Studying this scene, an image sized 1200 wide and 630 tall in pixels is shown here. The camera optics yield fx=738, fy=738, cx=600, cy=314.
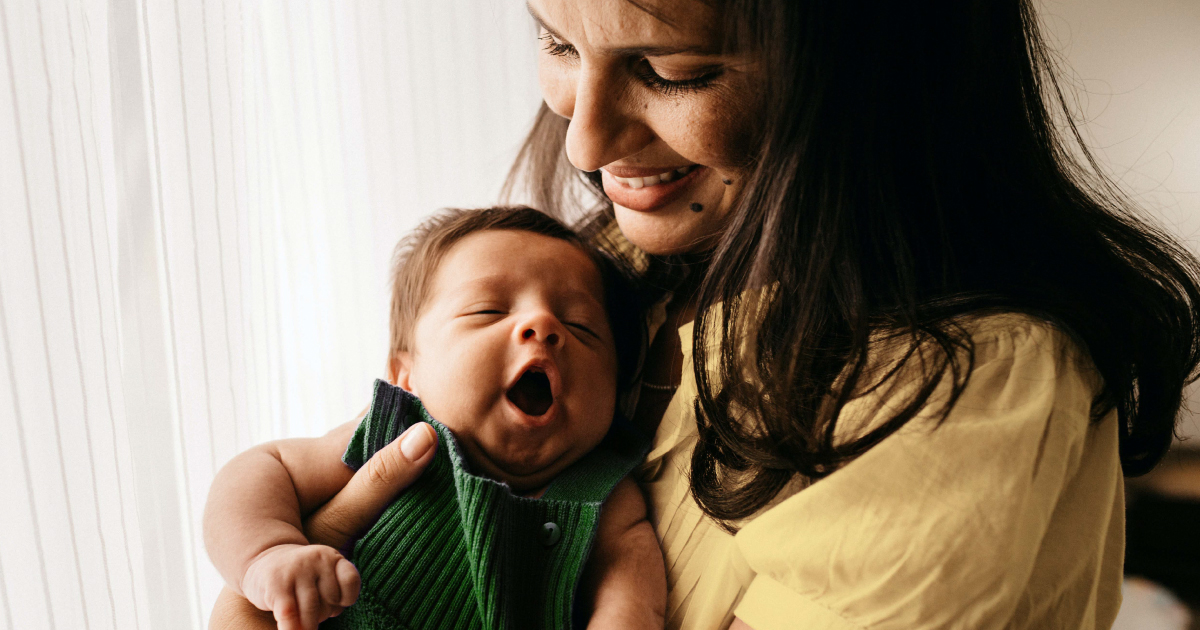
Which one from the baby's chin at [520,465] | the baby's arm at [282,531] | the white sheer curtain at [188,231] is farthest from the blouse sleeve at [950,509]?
the white sheer curtain at [188,231]

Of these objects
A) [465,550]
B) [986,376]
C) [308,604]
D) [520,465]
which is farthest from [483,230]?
[986,376]

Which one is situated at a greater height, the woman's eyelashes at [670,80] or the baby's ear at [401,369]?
the woman's eyelashes at [670,80]

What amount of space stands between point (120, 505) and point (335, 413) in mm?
670

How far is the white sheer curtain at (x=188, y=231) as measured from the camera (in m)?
0.91

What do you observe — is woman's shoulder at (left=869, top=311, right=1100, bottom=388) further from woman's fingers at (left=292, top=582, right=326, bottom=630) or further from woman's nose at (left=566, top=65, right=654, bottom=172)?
woman's fingers at (left=292, top=582, right=326, bottom=630)

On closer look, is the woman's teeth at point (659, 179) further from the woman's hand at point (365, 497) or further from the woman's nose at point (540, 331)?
the woman's hand at point (365, 497)

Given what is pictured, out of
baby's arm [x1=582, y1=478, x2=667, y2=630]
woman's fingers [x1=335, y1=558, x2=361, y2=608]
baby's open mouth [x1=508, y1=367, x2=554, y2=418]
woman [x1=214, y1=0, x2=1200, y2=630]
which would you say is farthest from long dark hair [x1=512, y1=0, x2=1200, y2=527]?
woman's fingers [x1=335, y1=558, x2=361, y2=608]

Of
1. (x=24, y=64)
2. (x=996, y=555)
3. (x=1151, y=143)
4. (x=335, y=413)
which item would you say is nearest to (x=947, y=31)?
(x=996, y=555)

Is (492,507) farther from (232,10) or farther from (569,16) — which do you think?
(232,10)

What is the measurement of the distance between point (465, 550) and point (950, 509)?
54cm

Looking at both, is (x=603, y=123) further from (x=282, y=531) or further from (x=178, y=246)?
(x=178, y=246)

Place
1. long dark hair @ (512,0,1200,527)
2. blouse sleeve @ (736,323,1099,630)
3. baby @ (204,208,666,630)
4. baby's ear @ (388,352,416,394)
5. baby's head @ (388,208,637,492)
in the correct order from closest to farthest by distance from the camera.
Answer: blouse sleeve @ (736,323,1099,630) < long dark hair @ (512,0,1200,527) < baby @ (204,208,666,630) < baby's head @ (388,208,637,492) < baby's ear @ (388,352,416,394)

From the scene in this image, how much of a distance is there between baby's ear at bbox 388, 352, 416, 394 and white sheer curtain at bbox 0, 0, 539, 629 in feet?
1.15

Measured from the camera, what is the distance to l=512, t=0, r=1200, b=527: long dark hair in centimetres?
72
